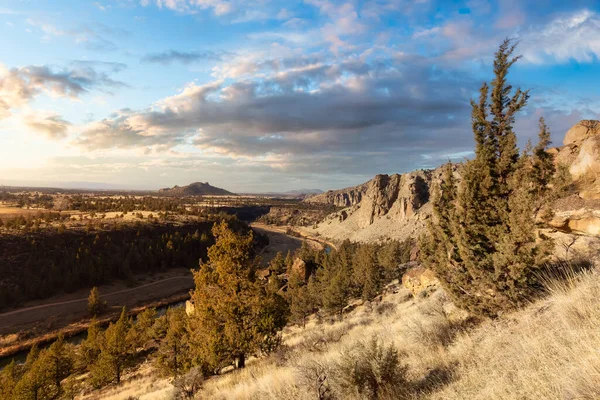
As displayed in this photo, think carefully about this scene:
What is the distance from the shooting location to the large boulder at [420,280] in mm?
25438

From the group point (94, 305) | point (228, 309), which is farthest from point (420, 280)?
point (94, 305)

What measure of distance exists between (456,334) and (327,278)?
3655 cm

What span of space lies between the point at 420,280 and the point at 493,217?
1728cm

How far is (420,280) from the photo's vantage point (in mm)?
26562

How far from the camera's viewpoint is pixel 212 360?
1344 centimetres

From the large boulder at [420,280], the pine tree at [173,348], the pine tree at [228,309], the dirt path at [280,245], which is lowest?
the dirt path at [280,245]

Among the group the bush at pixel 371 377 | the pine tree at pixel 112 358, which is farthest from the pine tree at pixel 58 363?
the bush at pixel 371 377

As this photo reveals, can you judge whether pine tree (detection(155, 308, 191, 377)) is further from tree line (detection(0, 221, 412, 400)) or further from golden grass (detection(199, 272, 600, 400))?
Answer: golden grass (detection(199, 272, 600, 400))

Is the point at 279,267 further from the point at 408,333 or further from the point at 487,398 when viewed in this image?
the point at 487,398

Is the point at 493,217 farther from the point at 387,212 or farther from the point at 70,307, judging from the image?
the point at 387,212

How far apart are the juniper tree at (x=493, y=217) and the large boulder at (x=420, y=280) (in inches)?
543

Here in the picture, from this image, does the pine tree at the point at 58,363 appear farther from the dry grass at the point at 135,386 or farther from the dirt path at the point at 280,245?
the dirt path at the point at 280,245

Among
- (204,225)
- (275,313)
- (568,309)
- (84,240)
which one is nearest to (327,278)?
(275,313)

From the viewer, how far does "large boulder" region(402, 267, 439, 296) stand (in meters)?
25.4
